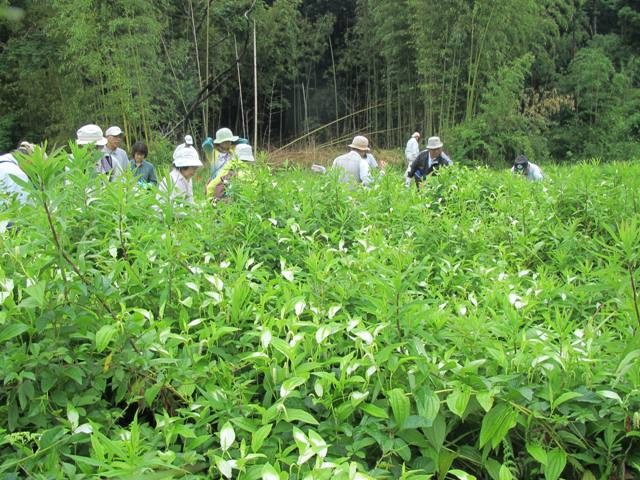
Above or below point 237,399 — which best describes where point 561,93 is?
below

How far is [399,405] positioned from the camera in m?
1.09

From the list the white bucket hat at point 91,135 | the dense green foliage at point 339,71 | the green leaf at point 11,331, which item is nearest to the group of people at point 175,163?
the white bucket hat at point 91,135

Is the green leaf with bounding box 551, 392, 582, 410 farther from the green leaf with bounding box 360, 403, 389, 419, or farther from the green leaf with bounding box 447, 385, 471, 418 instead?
the green leaf with bounding box 360, 403, 389, 419

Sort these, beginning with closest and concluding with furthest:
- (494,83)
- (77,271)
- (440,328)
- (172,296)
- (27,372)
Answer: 1. (27,372)
2. (77,271)
3. (440,328)
4. (172,296)
5. (494,83)

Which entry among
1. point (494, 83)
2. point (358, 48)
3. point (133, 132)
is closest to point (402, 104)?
point (358, 48)

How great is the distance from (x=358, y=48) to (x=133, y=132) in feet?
28.3

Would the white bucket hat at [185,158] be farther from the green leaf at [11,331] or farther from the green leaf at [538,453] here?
the green leaf at [538,453]

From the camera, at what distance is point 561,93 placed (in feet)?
52.2

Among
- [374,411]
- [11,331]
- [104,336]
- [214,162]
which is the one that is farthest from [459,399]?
[214,162]

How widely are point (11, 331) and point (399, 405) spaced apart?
74 centimetres

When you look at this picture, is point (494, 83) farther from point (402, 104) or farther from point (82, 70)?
point (82, 70)

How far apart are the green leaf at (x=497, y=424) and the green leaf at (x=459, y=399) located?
0.05 m

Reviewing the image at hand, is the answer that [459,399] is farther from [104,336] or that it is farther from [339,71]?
[339,71]

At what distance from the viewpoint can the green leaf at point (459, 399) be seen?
1.07 metres
